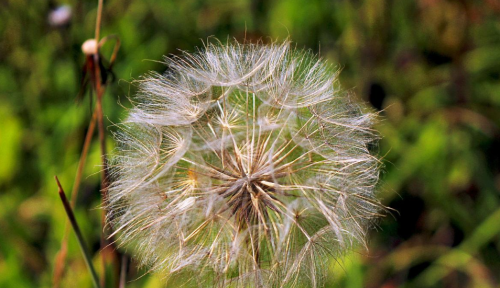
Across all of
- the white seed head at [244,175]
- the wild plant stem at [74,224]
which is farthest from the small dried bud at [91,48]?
the wild plant stem at [74,224]

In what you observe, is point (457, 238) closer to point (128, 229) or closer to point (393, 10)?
point (393, 10)

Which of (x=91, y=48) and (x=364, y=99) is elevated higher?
(x=91, y=48)

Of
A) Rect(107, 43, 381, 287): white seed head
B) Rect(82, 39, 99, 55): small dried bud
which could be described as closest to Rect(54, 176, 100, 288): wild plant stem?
Rect(107, 43, 381, 287): white seed head

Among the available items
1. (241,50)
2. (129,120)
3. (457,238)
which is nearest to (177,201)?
(129,120)

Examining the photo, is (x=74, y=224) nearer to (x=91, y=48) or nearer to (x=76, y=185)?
(x=76, y=185)

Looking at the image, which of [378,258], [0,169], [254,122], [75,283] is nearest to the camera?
[254,122]

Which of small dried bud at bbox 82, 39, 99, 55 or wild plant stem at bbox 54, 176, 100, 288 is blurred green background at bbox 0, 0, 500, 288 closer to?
small dried bud at bbox 82, 39, 99, 55

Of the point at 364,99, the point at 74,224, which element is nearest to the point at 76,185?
the point at 74,224
